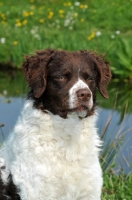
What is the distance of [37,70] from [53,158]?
0.80m

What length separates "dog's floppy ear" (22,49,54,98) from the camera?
230 inches

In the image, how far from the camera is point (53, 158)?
591 centimetres

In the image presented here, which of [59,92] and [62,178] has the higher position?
[59,92]

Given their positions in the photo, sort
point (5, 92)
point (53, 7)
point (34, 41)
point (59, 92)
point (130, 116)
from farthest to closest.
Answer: point (53, 7) → point (34, 41) → point (5, 92) → point (130, 116) → point (59, 92)

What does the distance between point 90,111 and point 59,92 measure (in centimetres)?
35

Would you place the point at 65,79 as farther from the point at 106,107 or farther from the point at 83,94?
the point at 106,107

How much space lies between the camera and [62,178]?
5.87m

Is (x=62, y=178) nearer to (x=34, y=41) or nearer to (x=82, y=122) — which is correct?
(x=82, y=122)

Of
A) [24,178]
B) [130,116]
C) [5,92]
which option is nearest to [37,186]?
[24,178]

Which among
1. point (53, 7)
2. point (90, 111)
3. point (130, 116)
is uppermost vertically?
point (53, 7)

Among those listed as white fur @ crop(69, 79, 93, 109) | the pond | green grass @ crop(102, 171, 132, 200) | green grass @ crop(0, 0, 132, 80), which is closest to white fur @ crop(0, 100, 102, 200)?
white fur @ crop(69, 79, 93, 109)

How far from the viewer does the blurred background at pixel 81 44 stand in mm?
9391

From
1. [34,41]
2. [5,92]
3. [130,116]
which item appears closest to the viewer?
[130,116]

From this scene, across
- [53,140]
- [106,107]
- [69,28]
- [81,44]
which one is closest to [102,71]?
[53,140]
